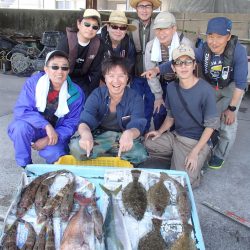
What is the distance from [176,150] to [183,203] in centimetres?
119

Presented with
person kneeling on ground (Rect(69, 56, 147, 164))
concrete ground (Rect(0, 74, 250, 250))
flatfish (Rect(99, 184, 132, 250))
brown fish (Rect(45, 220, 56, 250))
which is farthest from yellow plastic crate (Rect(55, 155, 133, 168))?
brown fish (Rect(45, 220, 56, 250))

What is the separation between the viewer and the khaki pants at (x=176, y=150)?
3.71 meters

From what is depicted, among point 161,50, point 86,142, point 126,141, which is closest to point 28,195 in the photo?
point 86,142

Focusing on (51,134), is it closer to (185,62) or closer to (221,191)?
(185,62)

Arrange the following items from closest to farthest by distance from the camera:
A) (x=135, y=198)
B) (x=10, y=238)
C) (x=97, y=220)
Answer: (x=10, y=238)
(x=97, y=220)
(x=135, y=198)

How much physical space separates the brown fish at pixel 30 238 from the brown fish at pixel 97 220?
0.43 meters

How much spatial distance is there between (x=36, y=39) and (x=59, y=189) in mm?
8453

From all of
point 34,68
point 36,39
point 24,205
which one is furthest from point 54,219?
point 36,39

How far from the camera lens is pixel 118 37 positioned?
4.31m

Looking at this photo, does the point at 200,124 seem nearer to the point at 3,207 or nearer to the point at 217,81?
the point at 217,81

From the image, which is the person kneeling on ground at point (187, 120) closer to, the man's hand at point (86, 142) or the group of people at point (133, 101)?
the group of people at point (133, 101)

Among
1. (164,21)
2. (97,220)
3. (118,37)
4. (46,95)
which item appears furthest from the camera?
(118,37)

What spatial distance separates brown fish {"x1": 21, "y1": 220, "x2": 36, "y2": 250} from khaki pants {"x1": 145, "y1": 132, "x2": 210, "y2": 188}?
1804mm

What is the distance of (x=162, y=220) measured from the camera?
2.63m
